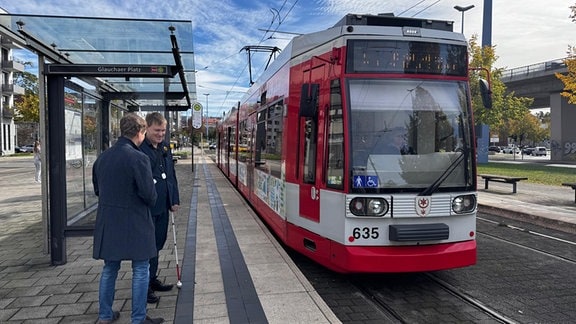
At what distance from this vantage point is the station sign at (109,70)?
532 cm

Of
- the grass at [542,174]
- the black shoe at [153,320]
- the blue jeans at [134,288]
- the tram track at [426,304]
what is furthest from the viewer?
the grass at [542,174]

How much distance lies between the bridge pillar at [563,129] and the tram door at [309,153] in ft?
156

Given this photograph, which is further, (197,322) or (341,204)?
(341,204)

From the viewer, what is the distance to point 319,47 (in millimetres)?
5539

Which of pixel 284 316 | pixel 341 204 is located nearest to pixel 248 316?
pixel 284 316

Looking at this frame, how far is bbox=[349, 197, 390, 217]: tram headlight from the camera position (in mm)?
4762

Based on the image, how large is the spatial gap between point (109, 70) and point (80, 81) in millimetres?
2062

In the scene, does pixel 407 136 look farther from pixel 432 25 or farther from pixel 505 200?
pixel 505 200

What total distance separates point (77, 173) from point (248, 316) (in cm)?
533

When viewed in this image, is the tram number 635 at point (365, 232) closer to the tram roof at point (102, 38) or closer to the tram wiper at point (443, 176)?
the tram wiper at point (443, 176)

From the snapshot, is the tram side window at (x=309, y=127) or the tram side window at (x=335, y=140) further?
the tram side window at (x=309, y=127)

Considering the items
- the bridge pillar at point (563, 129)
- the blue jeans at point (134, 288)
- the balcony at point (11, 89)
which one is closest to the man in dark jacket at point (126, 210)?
the blue jeans at point (134, 288)

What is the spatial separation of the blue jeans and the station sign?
9.42 ft

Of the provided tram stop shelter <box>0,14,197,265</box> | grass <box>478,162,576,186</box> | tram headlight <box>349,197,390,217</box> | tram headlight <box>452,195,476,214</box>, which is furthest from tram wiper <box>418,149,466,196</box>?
grass <box>478,162,576,186</box>
